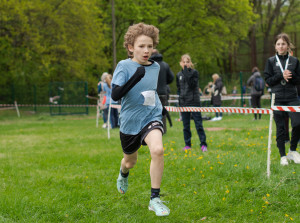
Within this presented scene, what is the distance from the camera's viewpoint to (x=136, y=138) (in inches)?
161

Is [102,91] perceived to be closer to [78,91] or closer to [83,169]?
[83,169]

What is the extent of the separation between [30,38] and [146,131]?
1960cm

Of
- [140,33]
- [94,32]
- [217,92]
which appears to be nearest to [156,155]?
[140,33]

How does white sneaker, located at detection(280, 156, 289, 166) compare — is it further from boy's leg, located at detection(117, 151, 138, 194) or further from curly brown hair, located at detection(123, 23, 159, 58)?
curly brown hair, located at detection(123, 23, 159, 58)

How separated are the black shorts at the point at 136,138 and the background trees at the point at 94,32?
18.2 meters

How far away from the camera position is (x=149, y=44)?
→ 4.09 meters

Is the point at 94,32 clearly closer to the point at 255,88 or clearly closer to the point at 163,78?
the point at 255,88

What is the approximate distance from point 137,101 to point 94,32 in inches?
863

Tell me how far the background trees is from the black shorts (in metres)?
18.2

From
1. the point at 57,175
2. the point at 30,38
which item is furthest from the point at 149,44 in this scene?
the point at 30,38

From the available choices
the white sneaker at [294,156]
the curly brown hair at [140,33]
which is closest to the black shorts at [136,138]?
the curly brown hair at [140,33]

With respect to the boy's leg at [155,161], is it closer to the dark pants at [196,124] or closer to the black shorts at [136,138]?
the black shorts at [136,138]

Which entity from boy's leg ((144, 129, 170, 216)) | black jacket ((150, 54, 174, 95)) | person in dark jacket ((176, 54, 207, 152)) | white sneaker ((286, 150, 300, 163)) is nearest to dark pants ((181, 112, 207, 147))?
person in dark jacket ((176, 54, 207, 152))

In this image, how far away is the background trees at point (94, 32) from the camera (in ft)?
73.4
